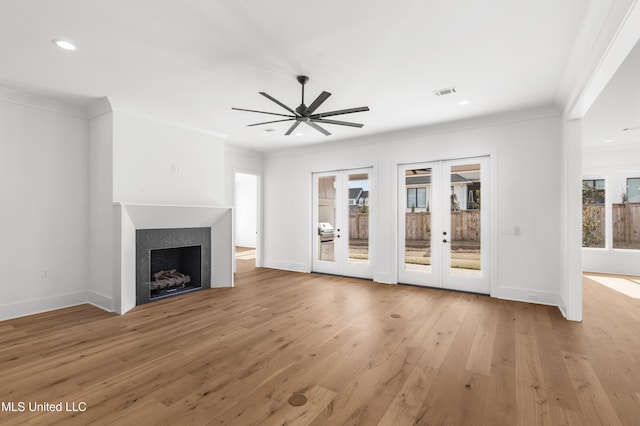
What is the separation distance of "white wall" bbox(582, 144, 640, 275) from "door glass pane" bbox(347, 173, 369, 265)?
5.35 meters

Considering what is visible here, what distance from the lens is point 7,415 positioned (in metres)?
2.08

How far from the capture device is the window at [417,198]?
18.8 ft

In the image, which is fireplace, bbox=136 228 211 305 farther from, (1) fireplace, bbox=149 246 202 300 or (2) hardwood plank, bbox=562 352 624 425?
(2) hardwood plank, bbox=562 352 624 425

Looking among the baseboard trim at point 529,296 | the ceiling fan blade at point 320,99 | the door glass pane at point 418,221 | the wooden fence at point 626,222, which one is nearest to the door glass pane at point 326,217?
the door glass pane at point 418,221

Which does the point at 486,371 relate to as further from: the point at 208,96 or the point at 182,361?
the point at 208,96

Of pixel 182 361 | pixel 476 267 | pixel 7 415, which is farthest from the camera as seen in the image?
pixel 476 267

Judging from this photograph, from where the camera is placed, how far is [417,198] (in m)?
5.80

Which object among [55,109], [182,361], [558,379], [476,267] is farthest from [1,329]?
[476,267]

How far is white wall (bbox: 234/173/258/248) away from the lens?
41.4 feet

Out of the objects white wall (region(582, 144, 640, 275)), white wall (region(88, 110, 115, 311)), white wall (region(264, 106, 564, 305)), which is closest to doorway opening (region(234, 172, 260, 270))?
white wall (region(264, 106, 564, 305))

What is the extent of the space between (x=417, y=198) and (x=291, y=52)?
3.69m

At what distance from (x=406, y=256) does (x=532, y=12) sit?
4.25 m

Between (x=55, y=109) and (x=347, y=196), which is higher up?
(x=55, y=109)

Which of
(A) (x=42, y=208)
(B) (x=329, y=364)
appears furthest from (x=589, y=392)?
(A) (x=42, y=208)
